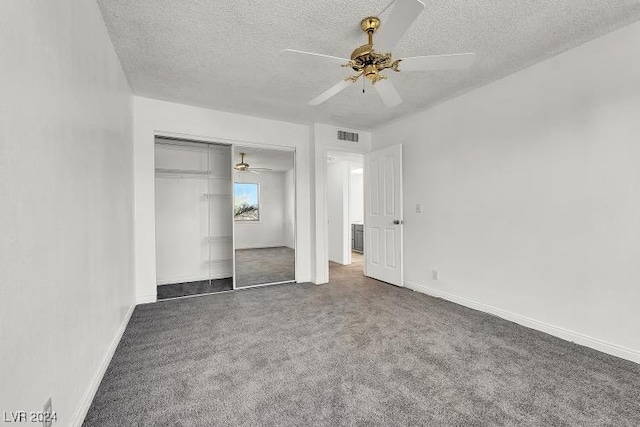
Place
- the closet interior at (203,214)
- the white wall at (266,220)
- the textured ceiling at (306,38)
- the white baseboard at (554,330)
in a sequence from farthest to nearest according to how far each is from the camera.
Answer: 1. the white wall at (266,220)
2. the closet interior at (203,214)
3. the white baseboard at (554,330)
4. the textured ceiling at (306,38)

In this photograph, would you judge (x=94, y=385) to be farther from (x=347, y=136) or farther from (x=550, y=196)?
(x=347, y=136)

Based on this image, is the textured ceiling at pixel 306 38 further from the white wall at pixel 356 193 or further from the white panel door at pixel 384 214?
the white wall at pixel 356 193

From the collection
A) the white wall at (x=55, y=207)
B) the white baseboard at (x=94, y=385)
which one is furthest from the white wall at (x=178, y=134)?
the white wall at (x=55, y=207)

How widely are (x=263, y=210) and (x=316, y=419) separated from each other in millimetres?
4928

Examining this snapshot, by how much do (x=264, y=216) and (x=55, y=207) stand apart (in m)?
4.94

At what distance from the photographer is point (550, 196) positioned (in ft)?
8.77

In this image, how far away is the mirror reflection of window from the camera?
602 cm

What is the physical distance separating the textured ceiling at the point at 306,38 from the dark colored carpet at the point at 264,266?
2.77m

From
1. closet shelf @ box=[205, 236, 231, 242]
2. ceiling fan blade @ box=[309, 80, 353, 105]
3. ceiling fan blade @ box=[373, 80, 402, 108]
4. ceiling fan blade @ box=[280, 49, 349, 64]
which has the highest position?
ceiling fan blade @ box=[280, 49, 349, 64]

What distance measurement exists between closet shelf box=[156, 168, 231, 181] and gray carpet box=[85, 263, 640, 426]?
217 cm

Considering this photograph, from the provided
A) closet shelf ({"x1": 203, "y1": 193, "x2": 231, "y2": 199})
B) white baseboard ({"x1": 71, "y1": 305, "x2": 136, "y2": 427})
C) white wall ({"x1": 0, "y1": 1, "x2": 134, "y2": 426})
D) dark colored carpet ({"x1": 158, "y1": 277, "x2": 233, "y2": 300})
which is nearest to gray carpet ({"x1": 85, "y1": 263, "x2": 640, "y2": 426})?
white baseboard ({"x1": 71, "y1": 305, "x2": 136, "y2": 427})

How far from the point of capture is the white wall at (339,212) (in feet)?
20.6

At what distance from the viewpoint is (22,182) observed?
1.05 meters

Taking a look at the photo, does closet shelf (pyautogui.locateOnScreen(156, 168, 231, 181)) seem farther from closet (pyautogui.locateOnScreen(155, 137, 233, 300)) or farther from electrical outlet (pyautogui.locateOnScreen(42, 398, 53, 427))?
electrical outlet (pyautogui.locateOnScreen(42, 398, 53, 427))
